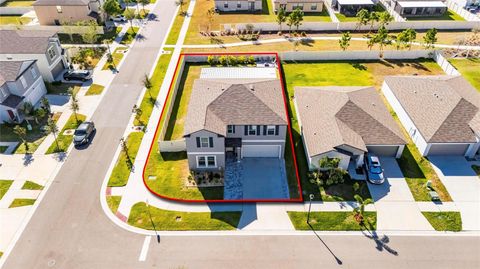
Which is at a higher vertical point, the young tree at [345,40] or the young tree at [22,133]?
the young tree at [345,40]

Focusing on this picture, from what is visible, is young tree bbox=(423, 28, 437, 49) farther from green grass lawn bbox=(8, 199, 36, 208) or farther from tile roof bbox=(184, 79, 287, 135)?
green grass lawn bbox=(8, 199, 36, 208)

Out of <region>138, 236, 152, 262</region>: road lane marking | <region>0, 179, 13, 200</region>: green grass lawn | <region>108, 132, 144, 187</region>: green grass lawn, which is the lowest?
<region>138, 236, 152, 262</region>: road lane marking

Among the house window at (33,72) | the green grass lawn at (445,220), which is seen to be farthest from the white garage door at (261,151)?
the house window at (33,72)

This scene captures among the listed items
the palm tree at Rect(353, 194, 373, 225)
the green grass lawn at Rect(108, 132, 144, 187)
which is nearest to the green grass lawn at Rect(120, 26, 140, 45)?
the green grass lawn at Rect(108, 132, 144, 187)

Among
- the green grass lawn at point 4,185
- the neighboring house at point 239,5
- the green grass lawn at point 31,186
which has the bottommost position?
the green grass lawn at point 31,186

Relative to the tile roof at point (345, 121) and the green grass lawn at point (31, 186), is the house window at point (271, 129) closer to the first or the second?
the tile roof at point (345, 121)

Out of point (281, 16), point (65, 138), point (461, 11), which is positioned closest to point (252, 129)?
point (65, 138)

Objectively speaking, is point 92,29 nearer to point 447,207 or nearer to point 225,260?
point 225,260

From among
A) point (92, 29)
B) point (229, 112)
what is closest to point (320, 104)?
point (229, 112)
